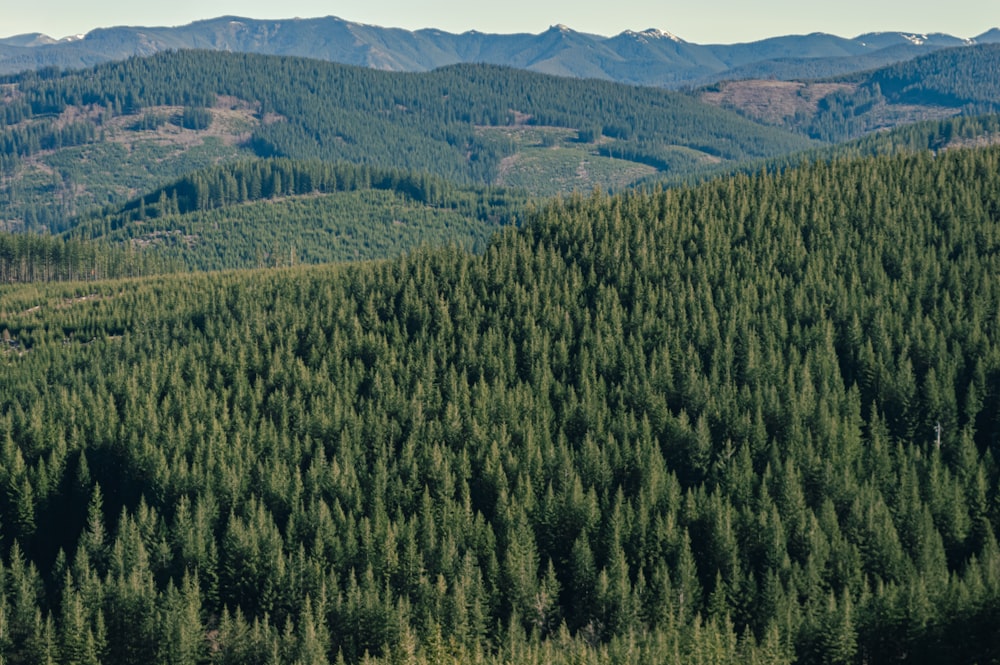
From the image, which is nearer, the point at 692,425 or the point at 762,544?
the point at 762,544

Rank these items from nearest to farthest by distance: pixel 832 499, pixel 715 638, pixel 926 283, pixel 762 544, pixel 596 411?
pixel 715 638
pixel 762 544
pixel 832 499
pixel 596 411
pixel 926 283

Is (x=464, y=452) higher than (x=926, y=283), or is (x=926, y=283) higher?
(x=926, y=283)

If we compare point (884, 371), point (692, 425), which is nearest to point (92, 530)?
point (692, 425)

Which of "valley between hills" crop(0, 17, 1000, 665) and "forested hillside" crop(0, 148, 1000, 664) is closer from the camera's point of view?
"valley between hills" crop(0, 17, 1000, 665)

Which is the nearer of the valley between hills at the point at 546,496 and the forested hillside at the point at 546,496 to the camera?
the valley between hills at the point at 546,496

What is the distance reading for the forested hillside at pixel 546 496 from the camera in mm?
119875

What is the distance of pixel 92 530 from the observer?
14950cm

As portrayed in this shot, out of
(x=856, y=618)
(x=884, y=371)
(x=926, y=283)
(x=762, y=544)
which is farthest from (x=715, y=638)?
Result: (x=926, y=283)

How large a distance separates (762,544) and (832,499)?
15244 millimetres

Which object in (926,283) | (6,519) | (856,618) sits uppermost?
(926,283)

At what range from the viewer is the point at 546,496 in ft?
468

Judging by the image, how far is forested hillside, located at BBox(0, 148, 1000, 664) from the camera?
119875 mm

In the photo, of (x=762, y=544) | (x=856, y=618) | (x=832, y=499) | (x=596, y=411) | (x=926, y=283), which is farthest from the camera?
(x=926, y=283)

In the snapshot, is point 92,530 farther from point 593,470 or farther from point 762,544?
point 762,544
